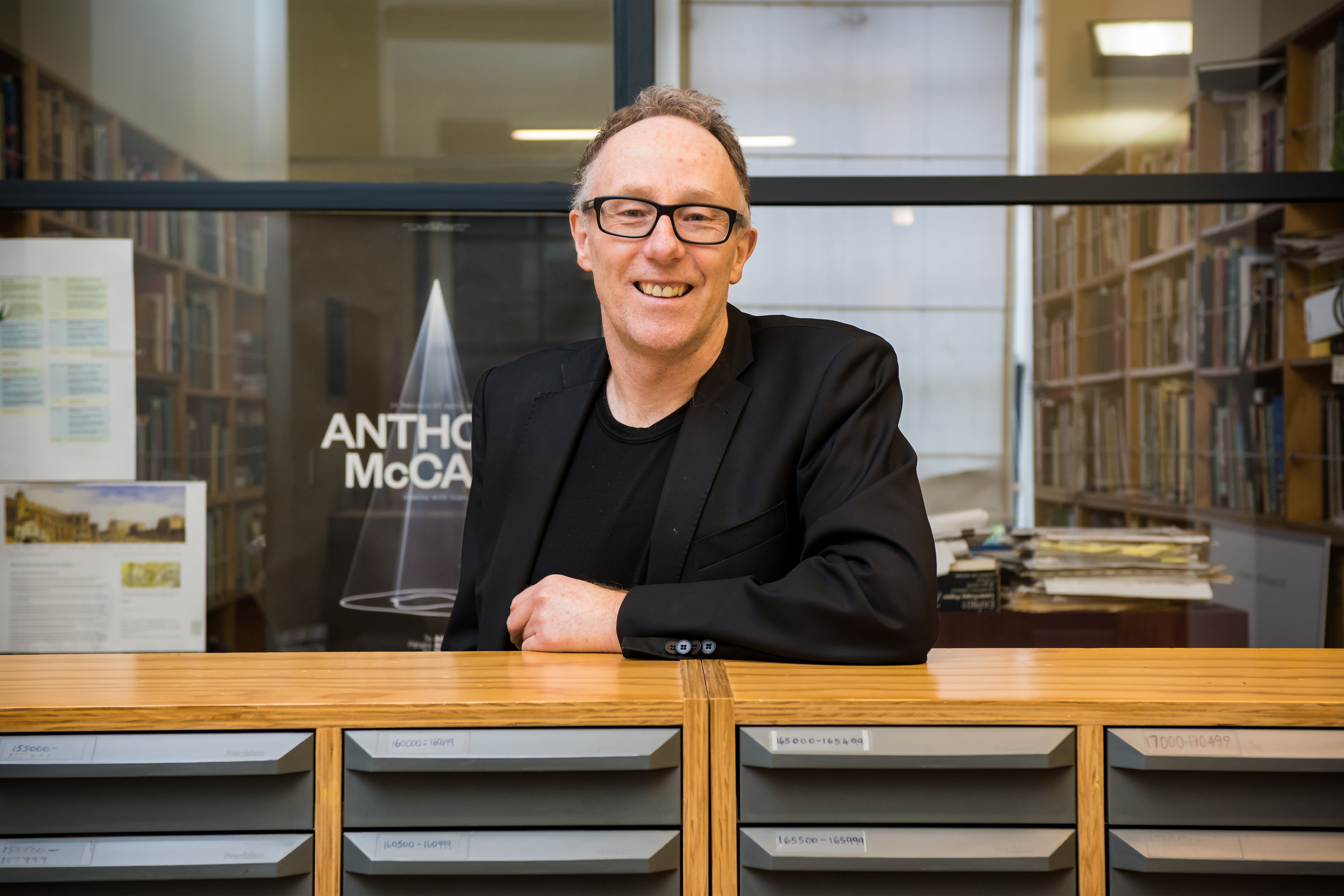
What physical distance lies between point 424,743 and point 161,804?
246 millimetres

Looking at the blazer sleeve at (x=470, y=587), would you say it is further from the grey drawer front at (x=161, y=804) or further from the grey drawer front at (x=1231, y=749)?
the grey drawer front at (x=1231, y=749)

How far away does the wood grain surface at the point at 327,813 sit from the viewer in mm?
891

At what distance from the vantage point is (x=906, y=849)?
0.89 metres

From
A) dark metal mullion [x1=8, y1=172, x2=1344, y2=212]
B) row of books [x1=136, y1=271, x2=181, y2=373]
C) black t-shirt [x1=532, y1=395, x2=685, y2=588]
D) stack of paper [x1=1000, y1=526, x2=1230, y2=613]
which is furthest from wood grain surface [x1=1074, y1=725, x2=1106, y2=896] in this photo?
row of books [x1=136, y1=271, x2=181, y2=373]

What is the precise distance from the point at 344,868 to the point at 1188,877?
752 mm

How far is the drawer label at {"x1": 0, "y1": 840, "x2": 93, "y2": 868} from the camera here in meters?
0.89

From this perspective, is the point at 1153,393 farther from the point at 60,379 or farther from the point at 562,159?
the point at 60,379

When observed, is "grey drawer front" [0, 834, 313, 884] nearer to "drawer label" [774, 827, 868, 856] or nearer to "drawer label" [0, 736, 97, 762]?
"drawer label" [0, 736, 97, 762]

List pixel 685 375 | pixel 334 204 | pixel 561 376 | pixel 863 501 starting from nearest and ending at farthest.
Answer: pixel 863 501 → pixel 685 375 → pixel 561 376 → pixel 334 204

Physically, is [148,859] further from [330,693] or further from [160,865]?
[330,693]

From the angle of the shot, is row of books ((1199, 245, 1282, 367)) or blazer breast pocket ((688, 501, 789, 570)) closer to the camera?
blazer breast pocket ((688, 501, 789, 570))

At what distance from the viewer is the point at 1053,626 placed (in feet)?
8.64

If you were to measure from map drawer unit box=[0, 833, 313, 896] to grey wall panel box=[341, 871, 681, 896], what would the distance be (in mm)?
57

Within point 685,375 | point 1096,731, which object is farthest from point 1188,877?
point 685,375
